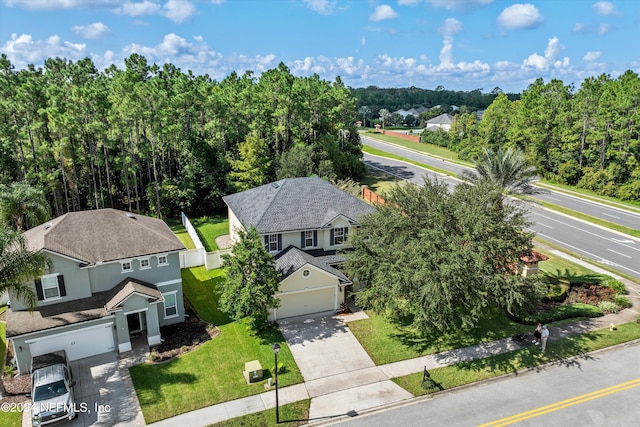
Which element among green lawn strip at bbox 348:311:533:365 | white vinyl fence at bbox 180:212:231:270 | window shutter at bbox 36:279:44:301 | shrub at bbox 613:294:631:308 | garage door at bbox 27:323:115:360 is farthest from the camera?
white vinyl fence at bbox 180:212:231:270

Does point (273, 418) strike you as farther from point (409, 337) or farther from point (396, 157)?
point (396, 157)

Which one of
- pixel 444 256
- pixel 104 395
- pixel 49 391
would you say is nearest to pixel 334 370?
pixel 444 256

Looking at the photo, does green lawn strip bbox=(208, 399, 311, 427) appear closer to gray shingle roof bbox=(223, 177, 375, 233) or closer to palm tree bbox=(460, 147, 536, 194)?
gray shingle roof bbox=(223, 177, 375, 233)

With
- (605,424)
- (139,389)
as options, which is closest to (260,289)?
(139,389)

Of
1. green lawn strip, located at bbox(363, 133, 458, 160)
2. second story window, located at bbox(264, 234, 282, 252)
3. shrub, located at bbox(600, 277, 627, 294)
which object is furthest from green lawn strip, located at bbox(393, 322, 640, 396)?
green lawn strip, located at bbox(363, 133, 458, 160)

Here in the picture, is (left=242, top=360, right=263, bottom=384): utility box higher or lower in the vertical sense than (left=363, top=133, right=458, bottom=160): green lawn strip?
lower

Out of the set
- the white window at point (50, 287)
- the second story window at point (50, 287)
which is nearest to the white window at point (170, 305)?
the second story window at point (50, 287)
